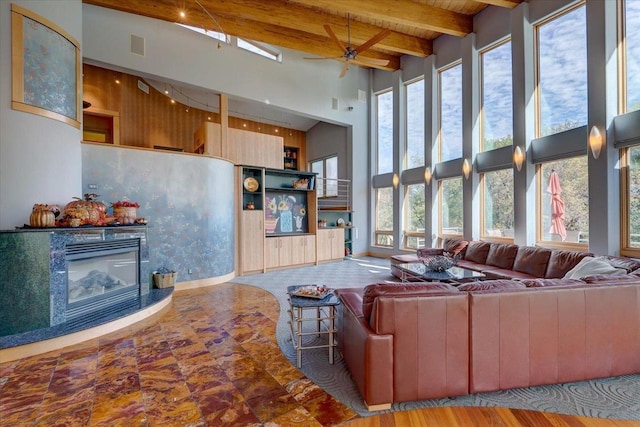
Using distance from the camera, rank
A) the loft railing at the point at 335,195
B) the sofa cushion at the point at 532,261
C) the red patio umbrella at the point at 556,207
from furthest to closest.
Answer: the loft railing at the point at 335,195 < the red patio umbrella at the point at 556,207 < the sofa cushion at the point at 532,261

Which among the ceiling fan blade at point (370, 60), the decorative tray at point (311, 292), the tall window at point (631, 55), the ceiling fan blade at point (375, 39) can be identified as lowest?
the decorative tray at point (311, 292)

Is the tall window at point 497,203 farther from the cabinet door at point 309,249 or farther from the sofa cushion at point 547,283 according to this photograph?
the sofa cushion at point 547,283

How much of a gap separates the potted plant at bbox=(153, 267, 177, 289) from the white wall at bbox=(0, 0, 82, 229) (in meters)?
1.71

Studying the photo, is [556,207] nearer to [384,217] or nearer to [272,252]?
[384,217]

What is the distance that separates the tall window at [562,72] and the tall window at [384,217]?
422 cm

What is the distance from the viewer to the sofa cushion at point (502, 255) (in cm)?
524

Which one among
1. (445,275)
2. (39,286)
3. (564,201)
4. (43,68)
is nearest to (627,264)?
(445,275)

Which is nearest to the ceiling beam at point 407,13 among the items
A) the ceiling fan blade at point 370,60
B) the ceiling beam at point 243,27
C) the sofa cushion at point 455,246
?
the ceiling fan blade at point 370,60

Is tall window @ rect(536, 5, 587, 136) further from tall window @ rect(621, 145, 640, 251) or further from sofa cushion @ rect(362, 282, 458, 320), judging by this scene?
sofa cushion @ rect(362, 282, 458, 320)

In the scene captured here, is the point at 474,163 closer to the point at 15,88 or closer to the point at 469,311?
the point at 469,311

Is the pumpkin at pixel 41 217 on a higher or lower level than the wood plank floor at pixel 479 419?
higher

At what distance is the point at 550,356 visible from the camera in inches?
87.7

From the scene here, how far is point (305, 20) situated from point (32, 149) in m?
5.59

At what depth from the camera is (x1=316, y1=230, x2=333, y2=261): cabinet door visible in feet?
26.5
